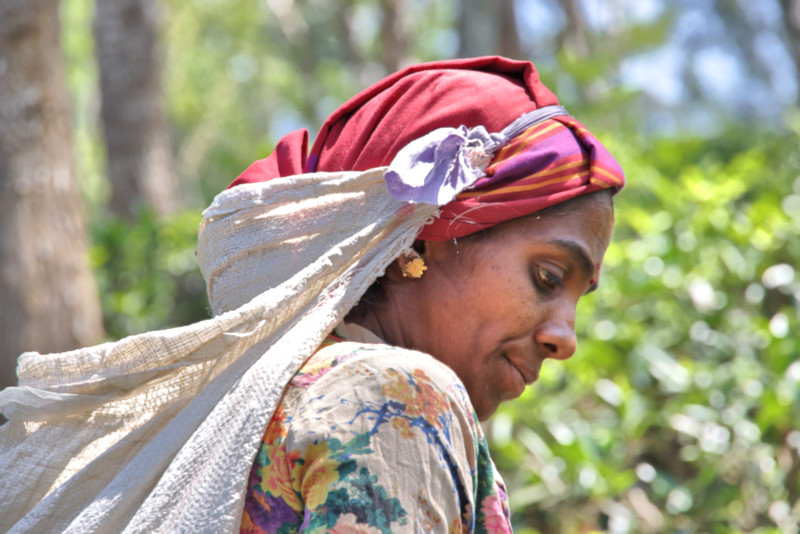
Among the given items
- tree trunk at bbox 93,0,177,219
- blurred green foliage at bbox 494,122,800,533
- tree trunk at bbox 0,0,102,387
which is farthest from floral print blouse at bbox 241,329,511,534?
tree trunk at bbox 93,0,177,219

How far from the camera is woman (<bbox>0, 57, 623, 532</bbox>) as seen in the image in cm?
121

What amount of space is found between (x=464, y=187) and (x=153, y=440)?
2.19 ft

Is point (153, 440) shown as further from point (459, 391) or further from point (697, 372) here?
point (697, 372)

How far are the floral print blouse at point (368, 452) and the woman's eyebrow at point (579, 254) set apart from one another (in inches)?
15.9

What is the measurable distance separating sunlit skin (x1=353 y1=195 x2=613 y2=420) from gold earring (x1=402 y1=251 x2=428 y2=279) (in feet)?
0.04

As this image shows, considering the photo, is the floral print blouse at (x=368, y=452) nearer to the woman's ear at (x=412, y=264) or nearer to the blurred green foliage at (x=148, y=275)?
the woman's ear at (x=412, y=264)

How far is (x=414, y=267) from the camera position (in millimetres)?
1610

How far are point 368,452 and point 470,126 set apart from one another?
711mm

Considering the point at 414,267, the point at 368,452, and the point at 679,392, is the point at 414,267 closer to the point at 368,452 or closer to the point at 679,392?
the point at 368,452

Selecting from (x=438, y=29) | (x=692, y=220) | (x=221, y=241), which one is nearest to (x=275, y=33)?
(x=438, y=29)

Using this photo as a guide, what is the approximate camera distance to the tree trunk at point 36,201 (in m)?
4.21

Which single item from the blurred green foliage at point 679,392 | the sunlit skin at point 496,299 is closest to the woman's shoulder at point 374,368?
the sunlit skin at point 496,299

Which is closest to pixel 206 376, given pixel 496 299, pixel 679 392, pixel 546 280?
pixel 496 299

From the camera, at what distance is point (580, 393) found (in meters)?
4.03
